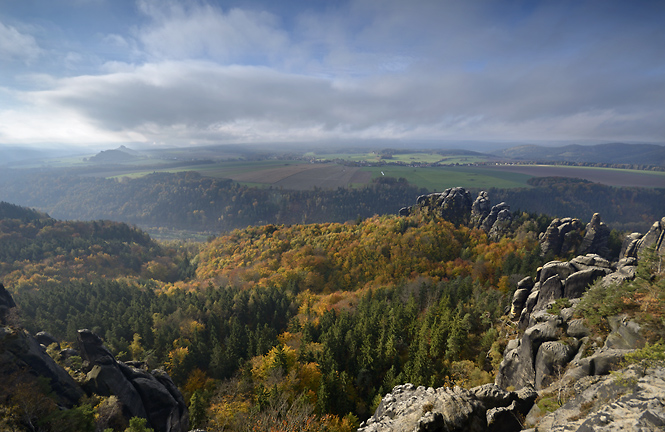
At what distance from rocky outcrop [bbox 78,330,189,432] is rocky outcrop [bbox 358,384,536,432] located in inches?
1090

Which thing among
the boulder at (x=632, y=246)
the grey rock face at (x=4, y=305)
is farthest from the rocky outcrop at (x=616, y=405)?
the boulder at (x=632, y=246)

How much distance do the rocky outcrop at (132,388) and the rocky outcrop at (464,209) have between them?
105821 millimetres

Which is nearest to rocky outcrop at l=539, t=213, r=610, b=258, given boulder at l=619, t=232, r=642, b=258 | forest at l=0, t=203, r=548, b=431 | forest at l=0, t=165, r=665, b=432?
forest at l=0, t=165, r=665, b=432

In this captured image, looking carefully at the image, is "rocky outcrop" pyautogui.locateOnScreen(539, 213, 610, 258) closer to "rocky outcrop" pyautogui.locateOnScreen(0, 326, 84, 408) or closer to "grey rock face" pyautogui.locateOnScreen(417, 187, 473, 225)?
"grey rock face" pyautogui.locateOnScreen(417, 187, 473, 225)

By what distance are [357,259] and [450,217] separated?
1883 inches

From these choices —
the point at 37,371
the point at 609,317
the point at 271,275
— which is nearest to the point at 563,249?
the point at 609,317

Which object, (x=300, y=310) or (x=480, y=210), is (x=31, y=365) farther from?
(x=480, y=210)

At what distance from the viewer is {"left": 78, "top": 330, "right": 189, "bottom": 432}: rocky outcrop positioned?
3028 centimetres

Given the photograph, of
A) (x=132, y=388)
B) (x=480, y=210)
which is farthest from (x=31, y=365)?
(x=480, y=210)

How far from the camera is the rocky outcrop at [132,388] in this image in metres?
30.3

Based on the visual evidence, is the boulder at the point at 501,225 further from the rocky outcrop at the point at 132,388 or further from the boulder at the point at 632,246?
the rocky outcrop at the point at 132,388

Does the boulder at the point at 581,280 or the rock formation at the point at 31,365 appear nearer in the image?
the rock formation at the point at 31,365

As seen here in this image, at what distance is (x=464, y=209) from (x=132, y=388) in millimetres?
122101

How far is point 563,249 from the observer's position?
76250mm
